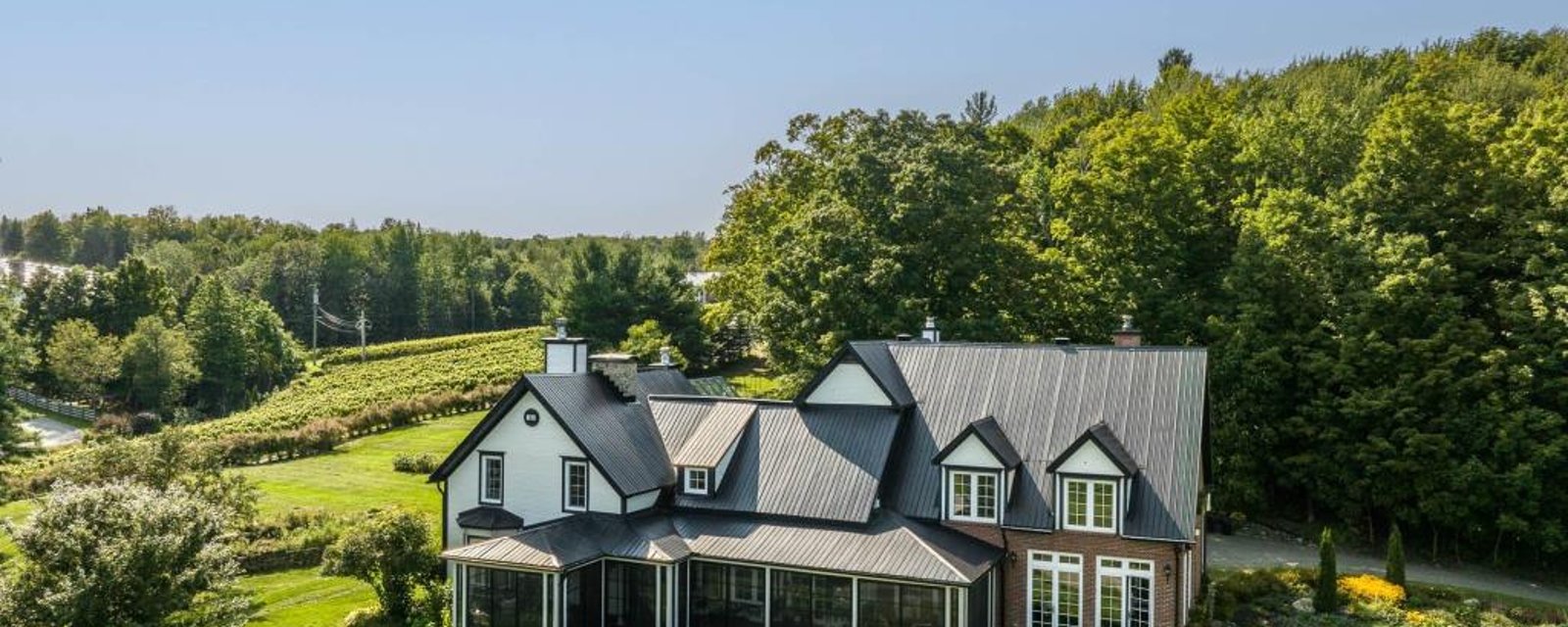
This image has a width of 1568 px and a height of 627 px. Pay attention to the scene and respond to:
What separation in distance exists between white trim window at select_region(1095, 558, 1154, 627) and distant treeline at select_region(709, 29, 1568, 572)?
457 centimetres

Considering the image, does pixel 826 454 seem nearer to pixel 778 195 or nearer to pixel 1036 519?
pixel 1036 519

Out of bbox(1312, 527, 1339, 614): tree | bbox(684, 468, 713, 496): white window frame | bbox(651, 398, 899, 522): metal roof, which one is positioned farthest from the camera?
bbox(1312, 527, 1339, 614): tree

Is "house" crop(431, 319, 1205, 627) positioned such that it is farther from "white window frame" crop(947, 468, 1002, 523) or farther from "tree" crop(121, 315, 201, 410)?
"tree" crop(121, 315, 201, 410)

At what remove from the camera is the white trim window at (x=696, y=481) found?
2389cm

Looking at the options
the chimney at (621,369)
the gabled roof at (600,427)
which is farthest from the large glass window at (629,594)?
the chimney at (621,369)

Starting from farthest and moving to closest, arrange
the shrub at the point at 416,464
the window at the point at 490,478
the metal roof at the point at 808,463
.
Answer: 1. the shrub at the point at 416,464
2. the window at the point at 490,478
3. the metal roof at the point at 808,463

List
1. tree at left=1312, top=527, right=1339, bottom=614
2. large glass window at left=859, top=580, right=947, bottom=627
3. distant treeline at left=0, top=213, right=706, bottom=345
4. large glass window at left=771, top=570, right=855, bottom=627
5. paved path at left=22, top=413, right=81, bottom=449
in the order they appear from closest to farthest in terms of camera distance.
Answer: large glass window at left=859, top=580, right=947, bottom=627
large glass window at left=771, top=570, right=855, bottom=627
tree at left=1312, top=527, right=1339, bottom=614
paved path at left=22, top=413, right=81, bottom=449
distant treeline at left=0, top=213, right=706, bottom=345

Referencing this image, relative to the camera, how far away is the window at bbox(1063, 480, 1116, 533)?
20953mm

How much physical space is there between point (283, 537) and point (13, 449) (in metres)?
16.4

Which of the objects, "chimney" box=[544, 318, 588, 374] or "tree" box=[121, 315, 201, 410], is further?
"tree" box=[121, 315, 201, 410]

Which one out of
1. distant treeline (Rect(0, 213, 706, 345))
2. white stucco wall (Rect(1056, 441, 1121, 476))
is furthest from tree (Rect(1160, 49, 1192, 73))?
white stucco wall (Rect(1056, 441, 1121, 476))

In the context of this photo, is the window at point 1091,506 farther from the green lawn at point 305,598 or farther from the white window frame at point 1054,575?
the green lawn at point 305,598

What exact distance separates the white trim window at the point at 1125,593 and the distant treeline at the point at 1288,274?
4566 mm

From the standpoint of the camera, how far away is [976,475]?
2194cm
